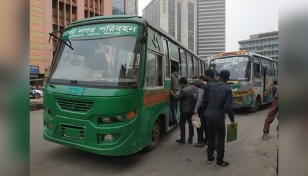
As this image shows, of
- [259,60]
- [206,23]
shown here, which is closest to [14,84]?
[259,60]

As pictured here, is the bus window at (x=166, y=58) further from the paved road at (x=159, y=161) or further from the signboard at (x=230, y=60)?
the signboard at (x=230, y=60)

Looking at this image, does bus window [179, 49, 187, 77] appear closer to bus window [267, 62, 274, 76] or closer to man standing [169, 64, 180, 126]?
man standing [169, 64, 180, 126]

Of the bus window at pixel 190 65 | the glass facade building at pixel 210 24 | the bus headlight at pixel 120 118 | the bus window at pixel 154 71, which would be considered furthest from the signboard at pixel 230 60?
the glass facade building at pixel 210 24

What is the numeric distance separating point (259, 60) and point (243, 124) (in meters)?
4.60

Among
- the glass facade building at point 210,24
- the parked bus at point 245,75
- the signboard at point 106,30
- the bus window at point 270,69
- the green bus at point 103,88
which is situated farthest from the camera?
the glass facade building at point 210,24

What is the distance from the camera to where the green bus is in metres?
4.29

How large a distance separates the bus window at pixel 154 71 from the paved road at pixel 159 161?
1.56m

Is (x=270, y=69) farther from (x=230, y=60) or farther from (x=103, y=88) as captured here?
(x=103, y=88)

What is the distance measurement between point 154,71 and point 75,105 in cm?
195

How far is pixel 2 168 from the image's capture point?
1.22 metres

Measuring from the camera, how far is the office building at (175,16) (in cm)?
2373

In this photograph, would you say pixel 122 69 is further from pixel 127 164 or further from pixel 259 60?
pixel 259 60

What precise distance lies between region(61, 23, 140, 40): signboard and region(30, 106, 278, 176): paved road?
2459 mm

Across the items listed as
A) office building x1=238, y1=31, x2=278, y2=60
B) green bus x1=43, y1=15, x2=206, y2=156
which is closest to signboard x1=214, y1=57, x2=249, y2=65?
office building x1=238, y1=31, x2=278, y2=60
